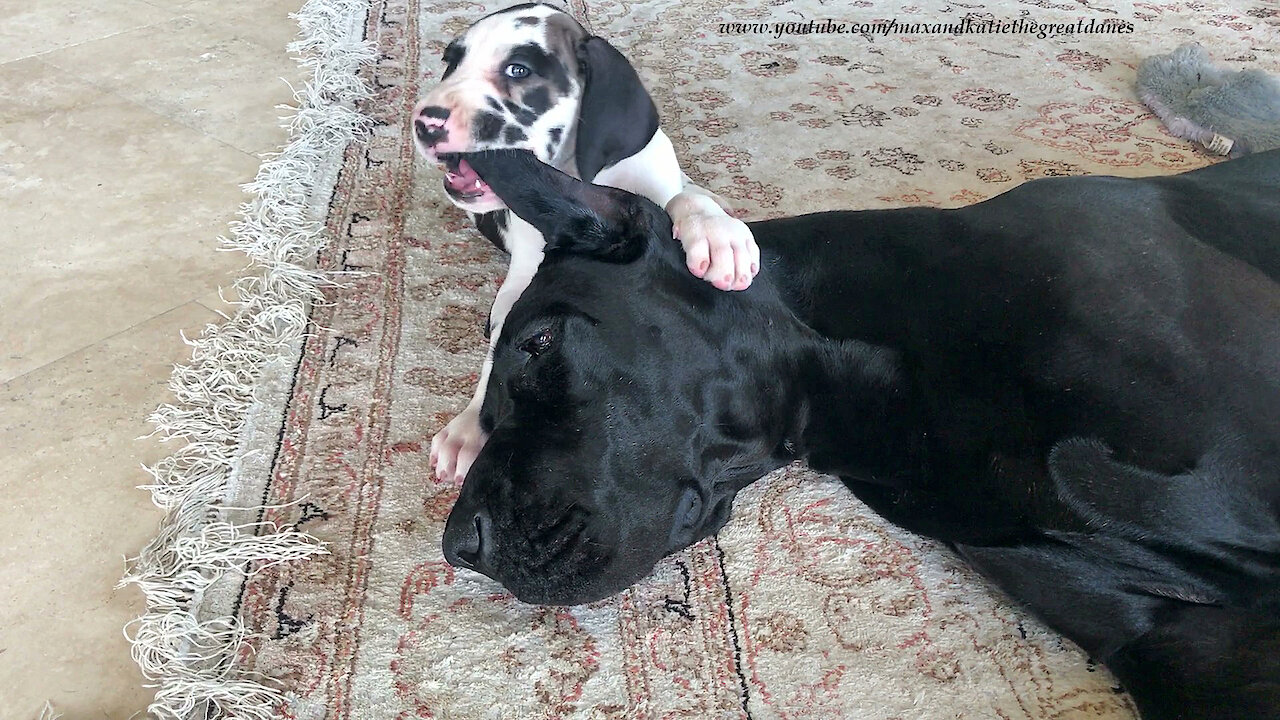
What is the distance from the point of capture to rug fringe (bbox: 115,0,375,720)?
1244 mm

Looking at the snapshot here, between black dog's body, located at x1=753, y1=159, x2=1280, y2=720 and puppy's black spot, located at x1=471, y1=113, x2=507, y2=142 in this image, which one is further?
puppy's black spot, located at x1=471, y1=113, x2=507, y2=142

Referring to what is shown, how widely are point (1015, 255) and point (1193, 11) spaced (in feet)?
10.8

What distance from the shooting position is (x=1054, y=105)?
9.64 ft

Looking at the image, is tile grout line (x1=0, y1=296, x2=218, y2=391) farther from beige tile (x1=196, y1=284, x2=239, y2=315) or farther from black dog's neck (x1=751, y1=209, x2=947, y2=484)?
black dog's neck (x1=751, y1=209, x2=947, y2=484)

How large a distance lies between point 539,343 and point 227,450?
2.54 feet

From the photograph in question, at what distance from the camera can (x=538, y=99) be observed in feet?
6.25

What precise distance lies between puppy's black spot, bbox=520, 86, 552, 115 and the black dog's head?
0.69m

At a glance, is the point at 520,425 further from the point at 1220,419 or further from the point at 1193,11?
the point at 1193,11

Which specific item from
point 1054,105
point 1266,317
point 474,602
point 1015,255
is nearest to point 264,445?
point 474,602

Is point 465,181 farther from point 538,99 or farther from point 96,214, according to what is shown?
point 96,214

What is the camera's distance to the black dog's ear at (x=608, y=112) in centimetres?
186

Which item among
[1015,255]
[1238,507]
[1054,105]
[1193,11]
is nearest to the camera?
[1238,507]

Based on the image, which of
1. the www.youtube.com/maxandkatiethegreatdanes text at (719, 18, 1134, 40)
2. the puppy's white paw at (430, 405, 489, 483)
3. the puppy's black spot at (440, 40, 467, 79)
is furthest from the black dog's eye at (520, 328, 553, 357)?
the www.youtube.com/maxandkatiethegreatdanes text at (719, 18, 1134, 40)

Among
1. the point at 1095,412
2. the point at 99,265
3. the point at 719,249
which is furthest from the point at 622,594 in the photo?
the point at 99,265
